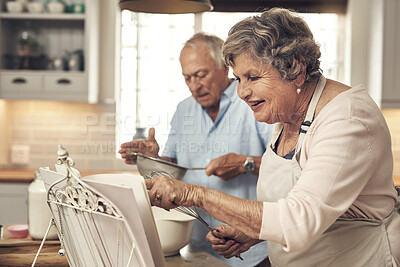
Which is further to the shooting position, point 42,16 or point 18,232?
point 42,16

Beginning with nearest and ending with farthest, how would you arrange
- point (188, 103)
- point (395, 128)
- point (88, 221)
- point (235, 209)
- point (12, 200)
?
point (88, 221) < point (235, 209) < point (188, 103) < point (12, 200) < point (395, 128)

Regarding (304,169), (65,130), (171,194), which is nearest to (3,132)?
(65,130)

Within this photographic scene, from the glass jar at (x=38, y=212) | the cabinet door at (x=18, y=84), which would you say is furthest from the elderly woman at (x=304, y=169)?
the cabinet door at (x=18, y=84)

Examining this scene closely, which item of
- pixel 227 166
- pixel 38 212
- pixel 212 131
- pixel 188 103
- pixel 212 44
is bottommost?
pixel 38 212

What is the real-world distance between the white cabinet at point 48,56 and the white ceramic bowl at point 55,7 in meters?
0.05

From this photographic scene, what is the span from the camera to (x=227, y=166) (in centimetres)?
212

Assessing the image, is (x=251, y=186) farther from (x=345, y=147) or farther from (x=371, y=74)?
(x=371, y=74)

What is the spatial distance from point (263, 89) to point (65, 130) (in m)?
3.18

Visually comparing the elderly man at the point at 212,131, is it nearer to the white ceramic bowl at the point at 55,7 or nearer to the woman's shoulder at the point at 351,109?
the woman's shoulder at the point at 351,109

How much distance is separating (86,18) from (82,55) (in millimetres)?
292

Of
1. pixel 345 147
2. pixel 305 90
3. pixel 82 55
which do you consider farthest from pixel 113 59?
pixel 345 147

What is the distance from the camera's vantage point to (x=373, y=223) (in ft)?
4.46

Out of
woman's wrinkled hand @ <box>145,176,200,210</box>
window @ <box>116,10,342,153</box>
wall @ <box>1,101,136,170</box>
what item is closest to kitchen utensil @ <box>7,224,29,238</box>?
woman's wrinkled hand @ <box>145,176,200,210</box>

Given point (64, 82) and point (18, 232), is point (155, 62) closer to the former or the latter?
point (64, 82)
